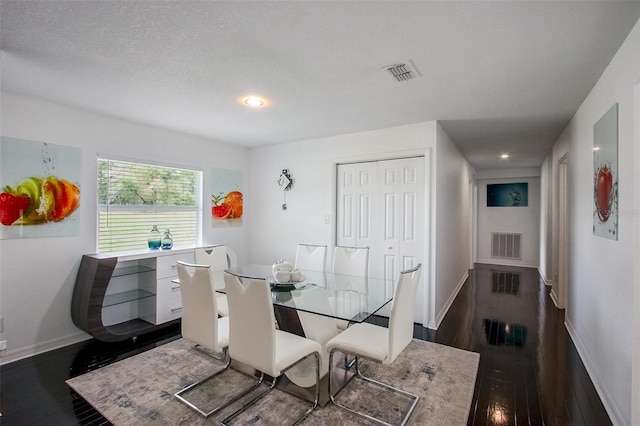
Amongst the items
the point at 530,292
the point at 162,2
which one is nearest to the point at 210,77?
the point at 162,2

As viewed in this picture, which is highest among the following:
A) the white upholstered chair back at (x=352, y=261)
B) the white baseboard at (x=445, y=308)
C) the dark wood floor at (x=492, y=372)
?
the white upholstered chair back at (x=352, y=261)

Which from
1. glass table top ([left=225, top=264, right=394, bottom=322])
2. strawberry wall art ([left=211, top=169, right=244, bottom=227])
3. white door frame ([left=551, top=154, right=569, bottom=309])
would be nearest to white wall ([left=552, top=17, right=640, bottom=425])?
white door frame ([left=551, top=154, right=569, bottom=309])

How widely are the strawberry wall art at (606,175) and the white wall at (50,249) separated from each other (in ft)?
14.7

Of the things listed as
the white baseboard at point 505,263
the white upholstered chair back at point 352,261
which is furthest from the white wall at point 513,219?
the white upholstered chair back at point 352,261

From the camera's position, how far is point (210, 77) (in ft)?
7.93

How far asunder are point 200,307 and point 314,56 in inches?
74.5

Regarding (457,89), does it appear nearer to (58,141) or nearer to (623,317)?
(623,317)

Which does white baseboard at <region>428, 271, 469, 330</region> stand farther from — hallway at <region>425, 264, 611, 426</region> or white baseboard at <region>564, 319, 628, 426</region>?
white baseboard at <region>564, 319, 628, 426</region>

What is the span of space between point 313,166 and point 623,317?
139 inches

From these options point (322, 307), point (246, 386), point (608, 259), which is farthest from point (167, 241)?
point (608, 259)

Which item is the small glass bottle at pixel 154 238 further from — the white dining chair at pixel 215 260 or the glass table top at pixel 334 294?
the glass table top at pixel 334 294

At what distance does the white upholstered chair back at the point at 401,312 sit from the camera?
1.86 m

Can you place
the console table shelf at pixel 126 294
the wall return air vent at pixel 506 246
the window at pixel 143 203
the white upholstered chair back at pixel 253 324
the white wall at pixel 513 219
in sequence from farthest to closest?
1. the wall return air vent at pixel 506 246
2. the white wall at pixel 513 219
3. the window at pixel 143 203
4. the console table shelf at pixel 126 294
5. the white upholstered chair back at pixel 253 324

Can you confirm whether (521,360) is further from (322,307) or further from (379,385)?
(322,307)
